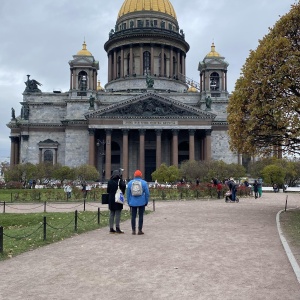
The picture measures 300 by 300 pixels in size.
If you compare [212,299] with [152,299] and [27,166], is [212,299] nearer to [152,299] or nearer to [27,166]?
[152,299]

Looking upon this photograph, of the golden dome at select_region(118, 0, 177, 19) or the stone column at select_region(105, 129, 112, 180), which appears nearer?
the stone column at select_region(105, 129, 112, 180)

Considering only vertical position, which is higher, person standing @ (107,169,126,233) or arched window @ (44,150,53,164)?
arched window @ (44,150,53,164)

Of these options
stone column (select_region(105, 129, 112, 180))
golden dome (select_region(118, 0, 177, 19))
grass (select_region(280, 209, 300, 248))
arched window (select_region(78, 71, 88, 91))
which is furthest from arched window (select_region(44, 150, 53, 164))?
grass (select_region(280, 209, 300, 248))

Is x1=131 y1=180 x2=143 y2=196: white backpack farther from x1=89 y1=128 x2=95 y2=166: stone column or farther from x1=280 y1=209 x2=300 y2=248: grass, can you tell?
x1=89 y1=128 x2=95 y2=166: stone column

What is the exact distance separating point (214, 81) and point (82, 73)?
81.1 feet

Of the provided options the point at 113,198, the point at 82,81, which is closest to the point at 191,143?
the point at 82,81

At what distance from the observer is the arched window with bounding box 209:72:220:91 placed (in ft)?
258

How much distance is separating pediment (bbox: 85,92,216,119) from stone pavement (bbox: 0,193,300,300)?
5552 cm

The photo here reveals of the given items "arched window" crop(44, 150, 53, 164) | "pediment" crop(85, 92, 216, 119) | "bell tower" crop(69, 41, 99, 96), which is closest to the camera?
"pediment" crop(85, 92, 216, 119)

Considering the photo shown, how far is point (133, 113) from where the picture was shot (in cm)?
7056

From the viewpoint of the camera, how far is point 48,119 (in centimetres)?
7700

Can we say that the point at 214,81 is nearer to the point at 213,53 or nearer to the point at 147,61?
the point at 213,53

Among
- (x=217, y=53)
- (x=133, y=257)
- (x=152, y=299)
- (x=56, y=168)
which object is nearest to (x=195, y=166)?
(x=56, y=168)

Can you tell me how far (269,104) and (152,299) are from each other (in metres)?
16.9
